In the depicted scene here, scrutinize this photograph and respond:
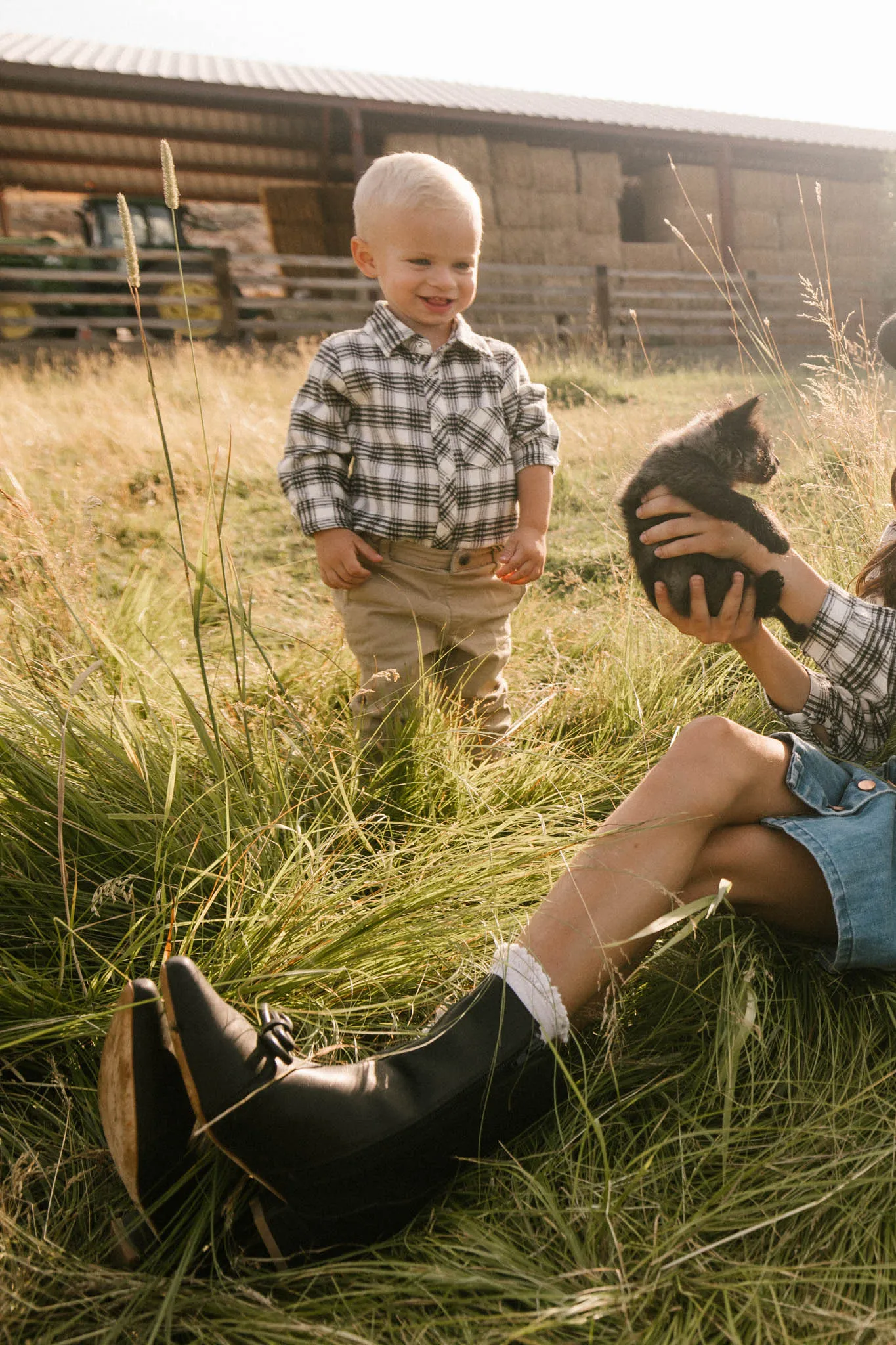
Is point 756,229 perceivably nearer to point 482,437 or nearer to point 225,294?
point 225,294

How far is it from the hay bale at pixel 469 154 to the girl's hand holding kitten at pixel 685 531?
39.4 ft

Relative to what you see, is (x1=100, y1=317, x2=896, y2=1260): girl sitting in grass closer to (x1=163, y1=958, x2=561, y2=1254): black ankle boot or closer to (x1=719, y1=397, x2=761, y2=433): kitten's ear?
(x1=163, y1=958, x2=561, y2=1254): black ankle boot

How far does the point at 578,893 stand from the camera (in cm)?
135

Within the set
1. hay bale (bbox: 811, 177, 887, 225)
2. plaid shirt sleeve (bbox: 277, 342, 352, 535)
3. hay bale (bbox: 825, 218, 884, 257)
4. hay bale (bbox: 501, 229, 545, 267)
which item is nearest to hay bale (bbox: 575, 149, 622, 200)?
hay bale (bbox: 501, 229, 545, 267)

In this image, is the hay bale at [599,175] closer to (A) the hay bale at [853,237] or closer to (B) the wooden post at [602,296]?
(B) the wooden post at [602,296]

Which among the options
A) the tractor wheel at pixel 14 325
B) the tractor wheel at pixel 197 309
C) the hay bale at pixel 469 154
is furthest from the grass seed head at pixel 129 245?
the hay bale at pixel 469 154

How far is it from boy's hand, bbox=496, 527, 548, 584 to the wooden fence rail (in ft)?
23.6

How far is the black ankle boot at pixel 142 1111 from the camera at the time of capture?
1.10 m

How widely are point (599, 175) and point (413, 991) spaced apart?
1373 cm

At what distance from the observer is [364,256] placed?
7.27 feet

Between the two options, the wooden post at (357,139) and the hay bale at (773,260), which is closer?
the wooden post at (357,139)

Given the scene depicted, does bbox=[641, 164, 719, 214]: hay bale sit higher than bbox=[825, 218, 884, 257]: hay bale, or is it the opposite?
bbox=[641, 164, 719, 214]: hay bale

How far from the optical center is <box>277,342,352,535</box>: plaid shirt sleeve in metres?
2.13

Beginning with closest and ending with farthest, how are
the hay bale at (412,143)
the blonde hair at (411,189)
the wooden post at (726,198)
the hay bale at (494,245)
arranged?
the blonde hair at (411,189) < the hay bale at (412,143) < the hay bale at (494,245) < the wooden post at (726,198)
